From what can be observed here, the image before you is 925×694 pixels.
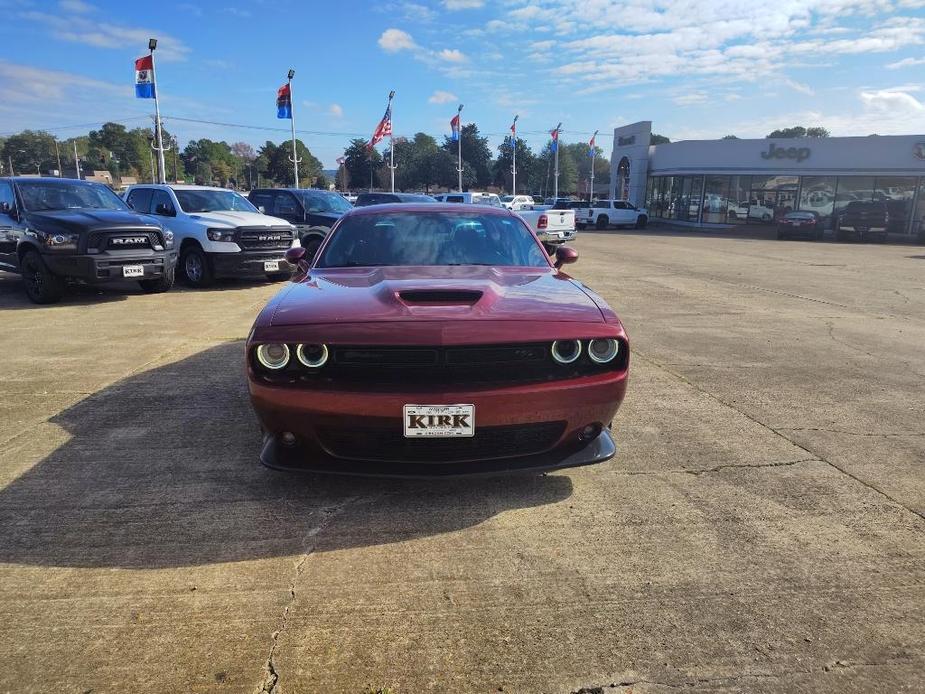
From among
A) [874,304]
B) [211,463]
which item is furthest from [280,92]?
[211,463]

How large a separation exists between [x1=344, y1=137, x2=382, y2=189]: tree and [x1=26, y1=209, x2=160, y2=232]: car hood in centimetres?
8419

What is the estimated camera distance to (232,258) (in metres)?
11.5

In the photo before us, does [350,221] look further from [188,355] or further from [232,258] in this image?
[232,258]

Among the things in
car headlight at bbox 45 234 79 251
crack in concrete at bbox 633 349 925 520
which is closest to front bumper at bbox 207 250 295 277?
car headlight at bbox 45 234 79 251

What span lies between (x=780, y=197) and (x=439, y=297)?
38.9m

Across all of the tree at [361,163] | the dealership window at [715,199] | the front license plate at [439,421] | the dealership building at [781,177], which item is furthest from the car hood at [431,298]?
the tree at [361,163]

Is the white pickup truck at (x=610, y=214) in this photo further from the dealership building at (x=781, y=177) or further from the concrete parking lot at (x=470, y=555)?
the concrete parking lot at (x=470, y=555)

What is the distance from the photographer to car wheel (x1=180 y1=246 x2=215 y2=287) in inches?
455

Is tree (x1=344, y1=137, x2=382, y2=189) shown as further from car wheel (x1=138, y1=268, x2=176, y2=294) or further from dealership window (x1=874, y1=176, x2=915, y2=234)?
car wheel (x1=138, y1=268, x2=176, y2=294)

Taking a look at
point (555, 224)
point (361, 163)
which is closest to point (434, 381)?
point (555, 224)

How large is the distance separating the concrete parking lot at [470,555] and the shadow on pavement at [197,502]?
2 centimetres

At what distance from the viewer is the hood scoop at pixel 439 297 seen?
3.31m

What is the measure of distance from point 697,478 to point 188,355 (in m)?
5.19

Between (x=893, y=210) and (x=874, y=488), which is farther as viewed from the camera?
(x=893, y=210)
